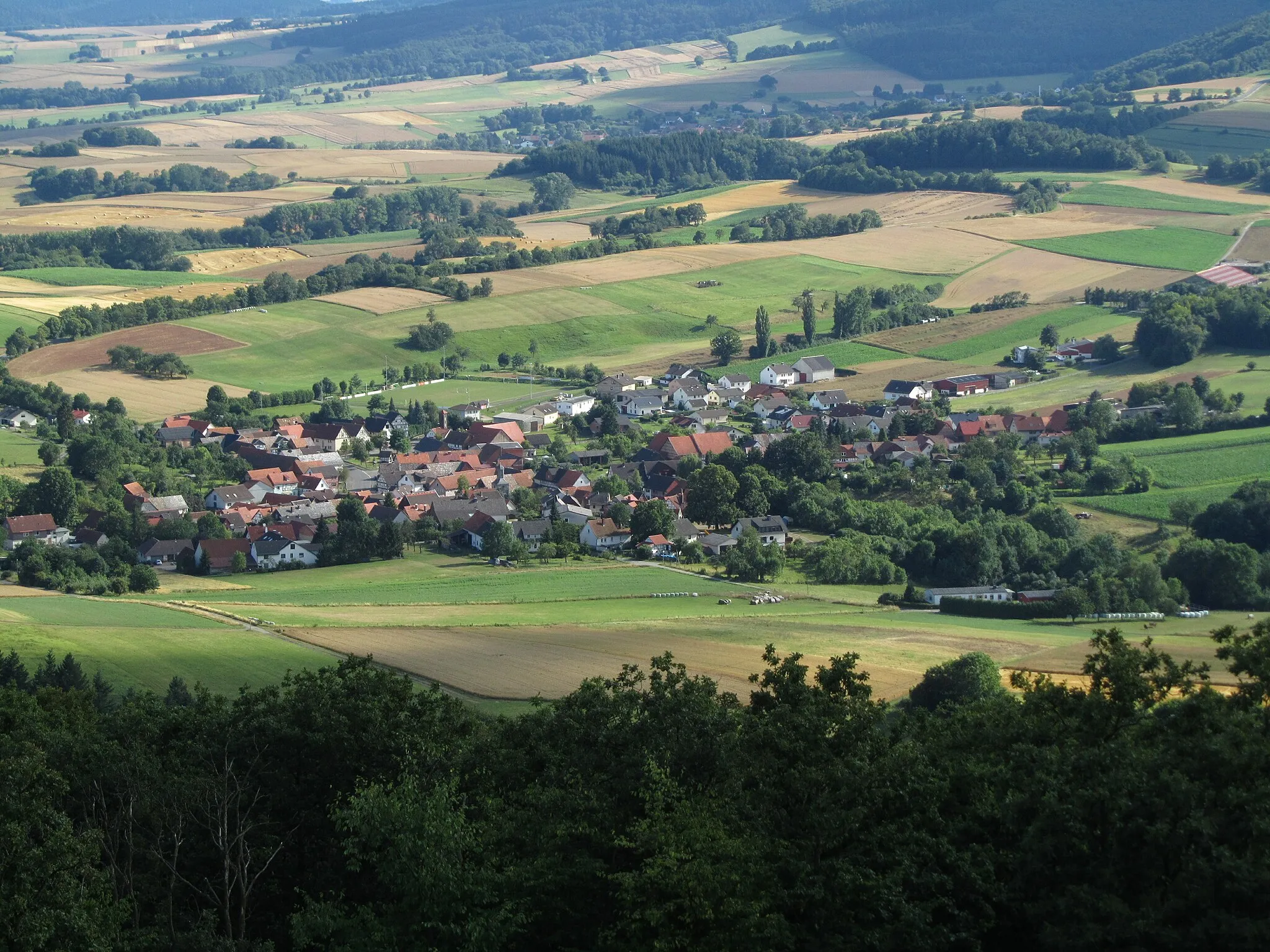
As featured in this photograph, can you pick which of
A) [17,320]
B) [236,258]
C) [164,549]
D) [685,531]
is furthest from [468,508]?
[236,258]

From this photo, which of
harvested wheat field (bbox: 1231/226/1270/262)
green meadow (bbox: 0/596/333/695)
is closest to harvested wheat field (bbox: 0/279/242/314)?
green meadow (bbox: 0/596/333/695)

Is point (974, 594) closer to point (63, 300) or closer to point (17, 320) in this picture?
point (17, 320)

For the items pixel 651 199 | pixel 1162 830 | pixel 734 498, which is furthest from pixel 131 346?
pixel 1162 830

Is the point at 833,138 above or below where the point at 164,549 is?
above

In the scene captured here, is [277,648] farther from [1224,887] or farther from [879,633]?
[1224,887]

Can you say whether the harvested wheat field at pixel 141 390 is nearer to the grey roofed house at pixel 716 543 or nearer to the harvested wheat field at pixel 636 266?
the harvested wheat field at pixel 636 266

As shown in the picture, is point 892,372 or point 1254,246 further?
point 1254,246
